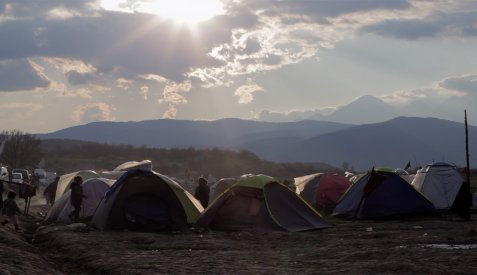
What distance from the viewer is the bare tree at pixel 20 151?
8819cm

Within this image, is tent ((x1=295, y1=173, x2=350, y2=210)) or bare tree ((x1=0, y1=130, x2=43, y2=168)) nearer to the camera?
tent ((x1=295, y1=173, x2=350, y2=210))

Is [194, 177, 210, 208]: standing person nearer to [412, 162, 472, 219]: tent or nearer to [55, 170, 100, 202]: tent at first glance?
[55, 170, 100, 202]: tent

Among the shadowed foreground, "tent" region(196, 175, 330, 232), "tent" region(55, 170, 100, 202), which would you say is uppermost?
"tent" region(55, 170, 100, 202)

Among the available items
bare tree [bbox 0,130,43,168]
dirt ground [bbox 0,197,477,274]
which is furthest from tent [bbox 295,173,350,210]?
bare tree [bbox 0,130,43,168]

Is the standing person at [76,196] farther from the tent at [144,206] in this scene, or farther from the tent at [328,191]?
the tent at [328,191]

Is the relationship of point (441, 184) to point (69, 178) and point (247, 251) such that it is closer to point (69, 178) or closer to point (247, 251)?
point (247, 251)

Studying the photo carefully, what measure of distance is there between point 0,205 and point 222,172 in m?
81.8

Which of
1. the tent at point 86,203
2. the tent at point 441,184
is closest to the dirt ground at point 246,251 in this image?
the tent at point 86,203

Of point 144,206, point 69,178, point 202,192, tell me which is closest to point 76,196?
point 144,206

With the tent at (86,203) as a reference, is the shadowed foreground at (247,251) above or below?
below

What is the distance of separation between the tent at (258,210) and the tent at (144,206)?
788mm

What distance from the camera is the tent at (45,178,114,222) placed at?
2430 centimetres

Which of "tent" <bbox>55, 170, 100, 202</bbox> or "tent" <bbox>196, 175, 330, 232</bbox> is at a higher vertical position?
"tent" <bbox>55, 170, 100, 202</bbox>

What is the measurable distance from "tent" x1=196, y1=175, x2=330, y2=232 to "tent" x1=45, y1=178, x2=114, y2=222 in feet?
18.3
